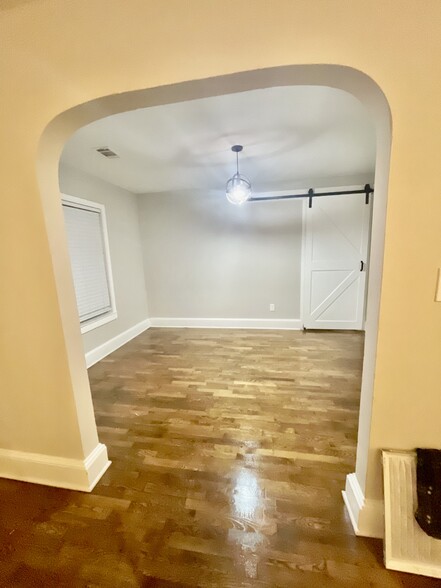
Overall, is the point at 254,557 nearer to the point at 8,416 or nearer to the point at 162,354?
the point at 8,416

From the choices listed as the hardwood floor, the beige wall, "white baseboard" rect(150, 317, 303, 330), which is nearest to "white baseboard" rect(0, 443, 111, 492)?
the hardwood floor

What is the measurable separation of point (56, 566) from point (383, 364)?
174 centimetres

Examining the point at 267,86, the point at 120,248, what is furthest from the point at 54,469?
the point at 120,248

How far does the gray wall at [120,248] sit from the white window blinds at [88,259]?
6.8 inches

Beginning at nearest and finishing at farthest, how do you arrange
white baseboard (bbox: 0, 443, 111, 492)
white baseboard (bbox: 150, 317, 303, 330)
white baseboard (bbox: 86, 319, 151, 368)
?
Result: 1. white baseboard (bbox: 0, 443, 111, 492)
2. white baseboard (bbox: 86, 319, 151, 368)
3. white baseboard (bbox: 150, 317, 303, 330)

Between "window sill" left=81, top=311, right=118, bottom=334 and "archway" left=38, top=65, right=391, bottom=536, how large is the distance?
1951mm

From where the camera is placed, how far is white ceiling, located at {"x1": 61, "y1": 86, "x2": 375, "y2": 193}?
1873 millimetres

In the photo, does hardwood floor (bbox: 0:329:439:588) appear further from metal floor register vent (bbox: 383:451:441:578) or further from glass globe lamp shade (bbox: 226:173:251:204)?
glass globe lamp shade (bbox: 226:173:251:204)

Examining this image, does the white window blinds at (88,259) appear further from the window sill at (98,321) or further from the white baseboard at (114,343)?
the white baseboard at (114,343)

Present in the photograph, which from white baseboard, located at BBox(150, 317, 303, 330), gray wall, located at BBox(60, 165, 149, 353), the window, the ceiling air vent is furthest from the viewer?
white baseboard, located at BBox(150, 317, 303, 330)

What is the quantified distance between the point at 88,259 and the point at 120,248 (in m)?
0.74

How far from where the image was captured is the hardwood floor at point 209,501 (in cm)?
116

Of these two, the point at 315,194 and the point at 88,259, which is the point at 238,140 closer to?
the point at 315,194

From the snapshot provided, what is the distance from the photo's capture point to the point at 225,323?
15.4 ft
